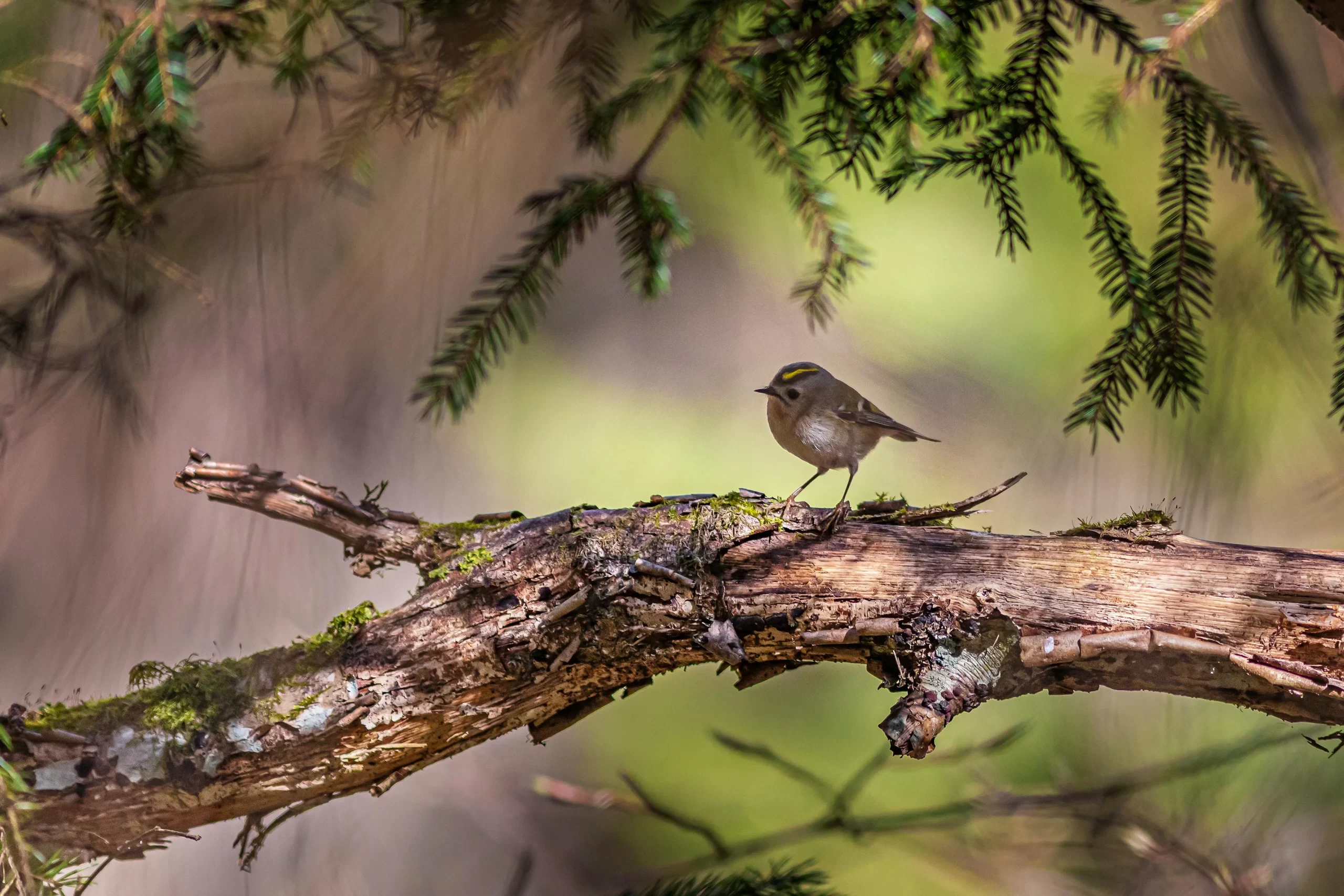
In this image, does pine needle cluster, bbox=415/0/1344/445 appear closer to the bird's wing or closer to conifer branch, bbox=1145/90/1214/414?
conifer branch, bbox=1145/90/1214/414

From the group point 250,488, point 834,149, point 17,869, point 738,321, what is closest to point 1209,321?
point 738,321

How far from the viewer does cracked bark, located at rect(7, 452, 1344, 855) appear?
114 centimetres

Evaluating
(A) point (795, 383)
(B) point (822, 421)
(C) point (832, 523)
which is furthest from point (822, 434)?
(C) point (832, 523)

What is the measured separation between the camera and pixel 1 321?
1.70m

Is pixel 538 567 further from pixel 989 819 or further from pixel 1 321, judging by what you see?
pixel 989 819

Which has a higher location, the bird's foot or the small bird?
the small bird

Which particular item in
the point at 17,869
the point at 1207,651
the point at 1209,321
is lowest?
the point at 17,869

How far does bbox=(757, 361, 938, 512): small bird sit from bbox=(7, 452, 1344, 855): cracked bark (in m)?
0.36

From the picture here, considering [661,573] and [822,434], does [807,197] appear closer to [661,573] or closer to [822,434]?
[822,434]

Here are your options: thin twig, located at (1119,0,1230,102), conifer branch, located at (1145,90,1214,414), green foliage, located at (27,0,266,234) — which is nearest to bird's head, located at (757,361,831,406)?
conifer branch, located at (1145,90,1214,414)

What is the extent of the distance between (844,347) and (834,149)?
197cm

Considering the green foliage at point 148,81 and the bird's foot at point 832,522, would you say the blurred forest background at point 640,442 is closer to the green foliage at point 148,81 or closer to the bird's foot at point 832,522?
the green foliage at point 148,81

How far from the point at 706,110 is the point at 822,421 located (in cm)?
65

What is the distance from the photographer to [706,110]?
5.39 ft
